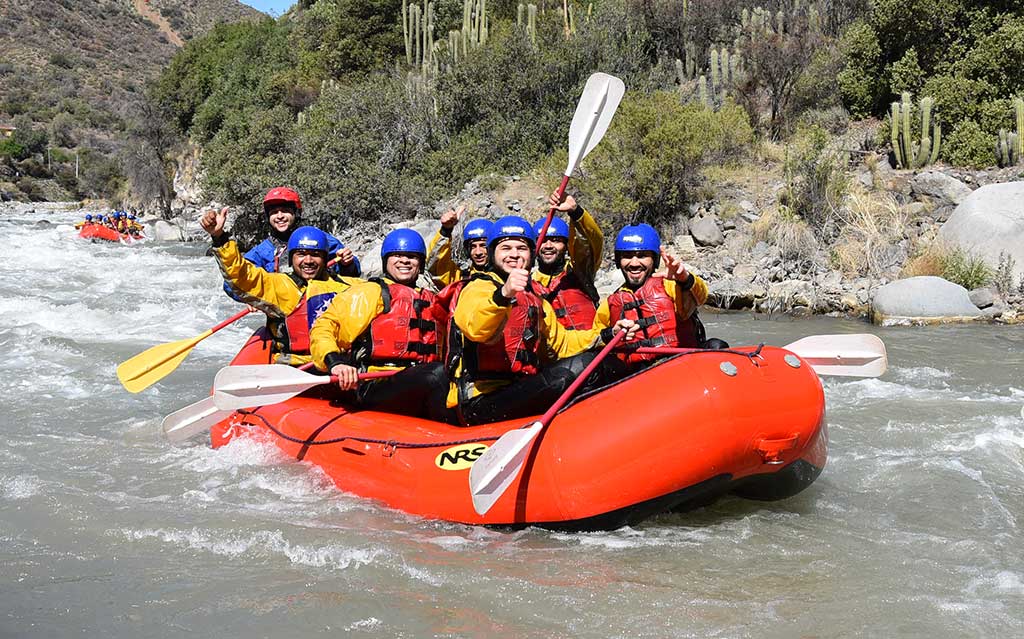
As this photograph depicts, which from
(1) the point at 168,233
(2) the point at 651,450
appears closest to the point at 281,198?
(2) the point at 651,450

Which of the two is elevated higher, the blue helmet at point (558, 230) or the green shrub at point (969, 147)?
the green shrub at point (969, 147)

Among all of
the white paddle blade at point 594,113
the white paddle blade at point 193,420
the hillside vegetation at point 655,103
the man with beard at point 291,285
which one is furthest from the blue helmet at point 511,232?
the hillside vegetation at point 655,103

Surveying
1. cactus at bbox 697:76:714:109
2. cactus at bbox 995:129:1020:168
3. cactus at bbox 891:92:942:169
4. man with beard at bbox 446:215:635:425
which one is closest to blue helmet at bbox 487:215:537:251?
man with beard at bbox 446:215:635:425

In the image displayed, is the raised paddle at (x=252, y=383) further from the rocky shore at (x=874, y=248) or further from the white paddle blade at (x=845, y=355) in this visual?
the rocky shore at (x=874, y=248)

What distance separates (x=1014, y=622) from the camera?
9.61ft

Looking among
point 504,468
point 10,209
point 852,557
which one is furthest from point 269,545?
point 10,209

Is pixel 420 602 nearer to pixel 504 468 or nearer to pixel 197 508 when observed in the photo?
pixel 504 468

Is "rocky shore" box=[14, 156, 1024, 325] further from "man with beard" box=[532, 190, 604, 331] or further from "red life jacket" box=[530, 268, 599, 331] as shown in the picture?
"red life jacket" box=[530, 268, 599, 331]

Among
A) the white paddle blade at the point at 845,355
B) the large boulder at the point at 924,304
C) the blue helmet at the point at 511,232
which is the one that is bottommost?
the large boulder at the point at 924,304

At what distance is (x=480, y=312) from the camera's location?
3.49 metres

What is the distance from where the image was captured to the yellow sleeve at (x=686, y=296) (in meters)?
4.11

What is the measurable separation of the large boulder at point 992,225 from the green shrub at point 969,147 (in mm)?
2015

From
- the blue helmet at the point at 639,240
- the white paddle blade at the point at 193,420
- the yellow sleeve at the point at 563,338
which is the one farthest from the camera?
the white paddle blade at the point at 193,420

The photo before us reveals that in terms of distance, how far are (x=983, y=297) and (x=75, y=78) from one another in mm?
74149
